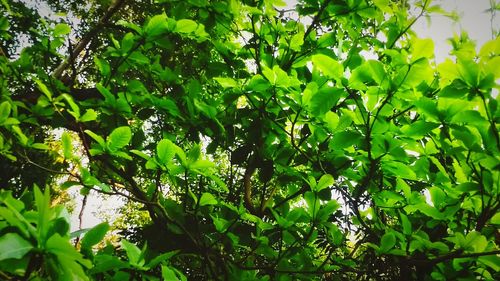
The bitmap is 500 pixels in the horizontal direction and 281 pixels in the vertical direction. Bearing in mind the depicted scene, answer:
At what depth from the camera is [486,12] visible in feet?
6.38

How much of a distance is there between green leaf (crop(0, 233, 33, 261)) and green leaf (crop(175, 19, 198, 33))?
1.21 meters

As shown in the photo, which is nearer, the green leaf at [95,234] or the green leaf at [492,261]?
the green leaf at [95,234]

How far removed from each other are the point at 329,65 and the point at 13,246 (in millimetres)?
1164

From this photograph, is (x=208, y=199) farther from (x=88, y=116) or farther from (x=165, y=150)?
(x=88, y=116)

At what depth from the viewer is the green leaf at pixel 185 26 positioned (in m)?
1.58

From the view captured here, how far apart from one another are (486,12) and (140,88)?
2.22 metres

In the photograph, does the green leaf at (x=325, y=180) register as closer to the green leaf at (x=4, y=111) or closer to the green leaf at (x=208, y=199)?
the green leaf at (x=208, y=199)

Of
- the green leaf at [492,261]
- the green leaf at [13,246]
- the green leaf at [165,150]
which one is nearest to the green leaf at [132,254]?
the green leaf at [165,150]

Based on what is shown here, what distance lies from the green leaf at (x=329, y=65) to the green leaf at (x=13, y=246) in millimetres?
1106

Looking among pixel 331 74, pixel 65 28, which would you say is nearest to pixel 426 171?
pixel 331 74

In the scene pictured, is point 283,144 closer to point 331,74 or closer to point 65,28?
point 331,74

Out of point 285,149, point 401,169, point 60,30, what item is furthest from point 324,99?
point 60,30

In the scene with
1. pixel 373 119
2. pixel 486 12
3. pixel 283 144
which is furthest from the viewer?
pixel 283 144

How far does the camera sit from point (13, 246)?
69cm
